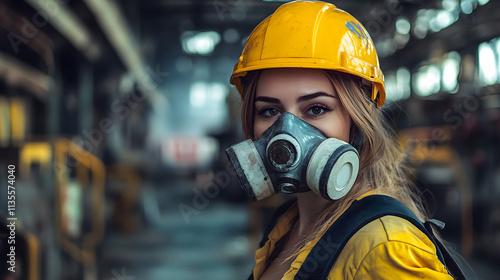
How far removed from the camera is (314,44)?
45.6 inches

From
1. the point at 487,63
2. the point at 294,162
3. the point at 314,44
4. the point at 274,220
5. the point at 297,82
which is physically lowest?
the point at 274,220

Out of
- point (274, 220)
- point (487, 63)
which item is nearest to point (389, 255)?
point (274, 220)

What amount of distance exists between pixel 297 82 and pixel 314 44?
4.9 inches

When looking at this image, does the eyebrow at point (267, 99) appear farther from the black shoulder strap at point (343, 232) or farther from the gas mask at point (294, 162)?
the black shoulder strap at point (343, 232)

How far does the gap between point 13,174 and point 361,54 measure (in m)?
2.37

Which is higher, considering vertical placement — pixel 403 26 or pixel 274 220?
pixel 403 26

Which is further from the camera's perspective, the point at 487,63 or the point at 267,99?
the point at 487,63

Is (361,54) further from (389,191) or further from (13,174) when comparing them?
(13,174)

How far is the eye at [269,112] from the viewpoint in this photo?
1.24 meters

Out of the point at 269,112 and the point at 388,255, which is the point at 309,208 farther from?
the point at 388,255

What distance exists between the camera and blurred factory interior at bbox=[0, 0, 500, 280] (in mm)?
3578

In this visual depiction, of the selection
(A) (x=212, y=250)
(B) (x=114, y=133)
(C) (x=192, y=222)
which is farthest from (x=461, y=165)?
(B) (x=114, y=133)

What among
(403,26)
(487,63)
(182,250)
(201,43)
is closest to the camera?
(182,250)

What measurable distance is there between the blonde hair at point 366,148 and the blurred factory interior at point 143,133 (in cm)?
20
